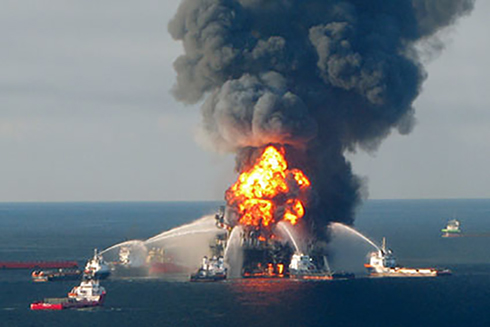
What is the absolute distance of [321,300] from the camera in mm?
194875

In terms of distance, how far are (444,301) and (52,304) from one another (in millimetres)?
73027

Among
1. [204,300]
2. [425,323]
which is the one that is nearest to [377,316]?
[425,323]

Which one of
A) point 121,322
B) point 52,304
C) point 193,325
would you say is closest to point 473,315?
point 193,325

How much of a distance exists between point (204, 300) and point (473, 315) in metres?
49.5

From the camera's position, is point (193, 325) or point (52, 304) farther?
point (52, 304)

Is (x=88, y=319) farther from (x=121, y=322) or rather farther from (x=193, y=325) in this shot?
(x=193, y=325)

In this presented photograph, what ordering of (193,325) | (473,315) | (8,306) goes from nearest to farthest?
(193,325)
(473,315)
(8,306)

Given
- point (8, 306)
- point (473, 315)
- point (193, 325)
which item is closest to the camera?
point (193, 325)

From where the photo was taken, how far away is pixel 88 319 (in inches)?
6855

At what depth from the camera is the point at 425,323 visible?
559ft

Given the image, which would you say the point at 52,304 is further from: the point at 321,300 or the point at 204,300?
the point at 321,300

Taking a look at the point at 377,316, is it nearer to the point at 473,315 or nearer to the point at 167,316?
the point at 473,315

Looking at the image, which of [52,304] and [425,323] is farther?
[52,304]

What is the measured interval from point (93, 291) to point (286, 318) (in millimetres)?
38291
